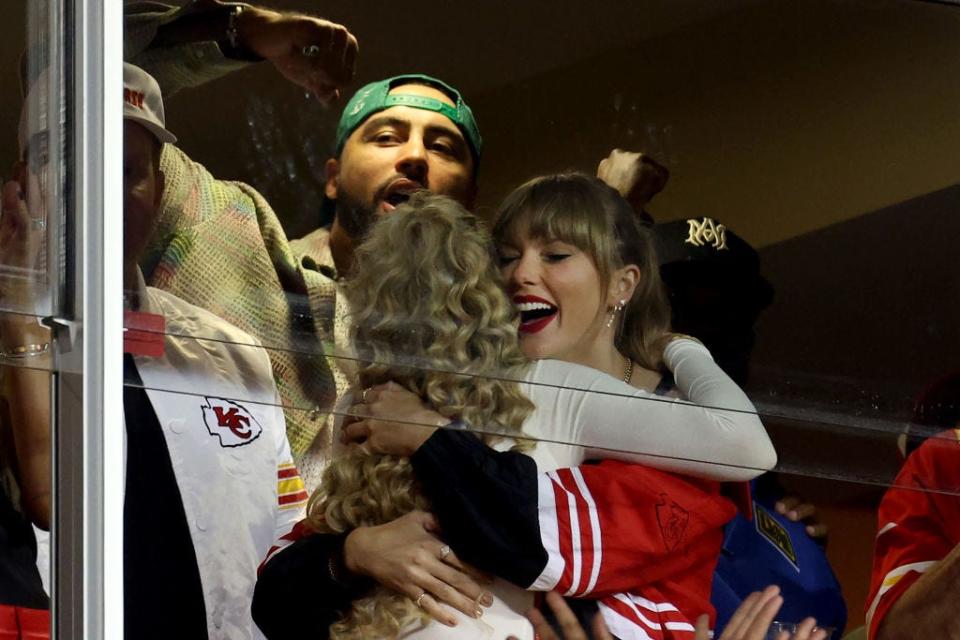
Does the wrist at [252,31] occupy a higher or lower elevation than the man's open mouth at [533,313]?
higher

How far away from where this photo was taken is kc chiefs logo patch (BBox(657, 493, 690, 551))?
1.39m

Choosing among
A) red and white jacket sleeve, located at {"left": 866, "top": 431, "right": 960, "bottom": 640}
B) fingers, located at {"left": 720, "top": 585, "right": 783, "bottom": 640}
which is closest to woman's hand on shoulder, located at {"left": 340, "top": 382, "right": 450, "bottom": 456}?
Result: fingers, located at {"left": 720, "top": 585, "right": 783, "bottom": 640}

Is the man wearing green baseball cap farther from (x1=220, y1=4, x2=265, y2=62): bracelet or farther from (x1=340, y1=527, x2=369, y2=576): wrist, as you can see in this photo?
(x1=340, y1=527, x2=369, y2=576): wrist

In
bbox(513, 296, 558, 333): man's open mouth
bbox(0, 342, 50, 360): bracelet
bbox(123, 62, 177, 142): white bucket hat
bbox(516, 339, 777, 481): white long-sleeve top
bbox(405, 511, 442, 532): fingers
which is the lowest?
bbox(405, 511, 442, 532): fingers

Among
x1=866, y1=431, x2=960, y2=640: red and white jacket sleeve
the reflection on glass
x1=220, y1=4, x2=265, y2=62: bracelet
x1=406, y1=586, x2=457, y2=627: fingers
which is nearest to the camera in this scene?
the reflection on glass

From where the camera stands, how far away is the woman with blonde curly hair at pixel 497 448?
1299 mm

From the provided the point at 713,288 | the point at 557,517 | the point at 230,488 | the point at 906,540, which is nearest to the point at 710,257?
the point at 713,288

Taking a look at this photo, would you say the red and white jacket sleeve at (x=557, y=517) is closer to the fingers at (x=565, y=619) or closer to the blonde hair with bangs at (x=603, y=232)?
the fingers at (x=565, y=619)

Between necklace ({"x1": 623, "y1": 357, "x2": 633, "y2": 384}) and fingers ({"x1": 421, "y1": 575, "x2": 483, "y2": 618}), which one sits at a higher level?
necklace ({"x1": 623, "y1": 357, "x2": 633, "y2": 384})

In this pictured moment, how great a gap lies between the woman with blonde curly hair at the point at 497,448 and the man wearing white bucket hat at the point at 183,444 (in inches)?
3.0

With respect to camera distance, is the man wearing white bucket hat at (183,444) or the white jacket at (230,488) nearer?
the man wearing white bucket hat at (183,444)

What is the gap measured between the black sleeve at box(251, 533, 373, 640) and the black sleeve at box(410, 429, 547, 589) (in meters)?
0.10

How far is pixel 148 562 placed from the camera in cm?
139

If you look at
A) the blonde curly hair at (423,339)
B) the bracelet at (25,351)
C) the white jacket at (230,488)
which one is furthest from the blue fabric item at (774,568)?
the bracelet at (25,351)
